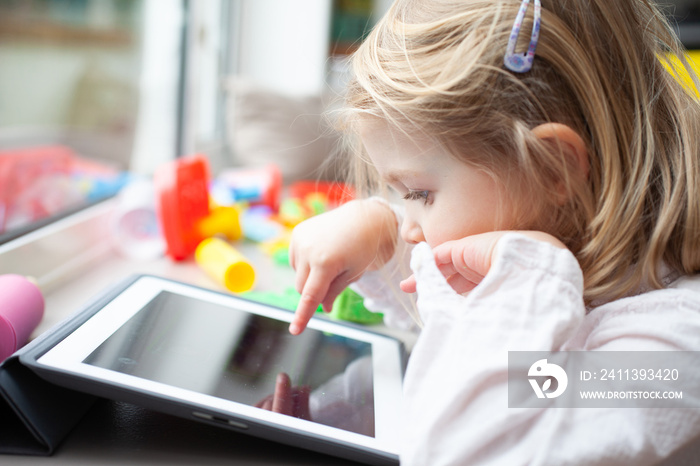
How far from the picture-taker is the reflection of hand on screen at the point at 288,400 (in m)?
0.41

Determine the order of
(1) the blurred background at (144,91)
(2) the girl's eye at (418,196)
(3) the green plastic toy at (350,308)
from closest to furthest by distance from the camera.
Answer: (2) the girl's eye at (418,196)
(3) the green plastic toy at (350,308)
(1) the blurred background at (144,91)

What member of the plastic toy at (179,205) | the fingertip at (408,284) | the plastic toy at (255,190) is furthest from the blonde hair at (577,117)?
the plastic toy at (255,190)

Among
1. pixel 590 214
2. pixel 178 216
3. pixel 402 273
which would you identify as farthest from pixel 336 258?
pixel 178 216

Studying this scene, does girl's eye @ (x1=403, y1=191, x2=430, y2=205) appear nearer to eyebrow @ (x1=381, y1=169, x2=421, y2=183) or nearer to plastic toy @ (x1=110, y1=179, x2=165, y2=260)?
eyebrow @ (x1=381, y1=169, x2=421, y2=183)

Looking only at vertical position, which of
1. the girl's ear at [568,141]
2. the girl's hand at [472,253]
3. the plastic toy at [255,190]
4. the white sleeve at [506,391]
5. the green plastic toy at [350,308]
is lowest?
the plastic toy at [255,190]

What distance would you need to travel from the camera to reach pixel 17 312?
0.50m

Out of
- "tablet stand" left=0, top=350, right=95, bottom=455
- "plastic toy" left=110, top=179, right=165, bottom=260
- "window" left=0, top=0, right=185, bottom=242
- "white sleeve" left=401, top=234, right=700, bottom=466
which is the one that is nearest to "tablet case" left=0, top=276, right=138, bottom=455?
"tablet stand" left=0, top=350, right=95, bottom=455

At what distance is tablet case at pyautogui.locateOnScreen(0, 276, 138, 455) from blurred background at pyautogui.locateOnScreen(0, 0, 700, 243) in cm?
31

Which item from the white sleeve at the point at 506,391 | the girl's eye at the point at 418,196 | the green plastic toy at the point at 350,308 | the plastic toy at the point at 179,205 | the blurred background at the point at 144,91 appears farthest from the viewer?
the blurred background at the point at 144,91

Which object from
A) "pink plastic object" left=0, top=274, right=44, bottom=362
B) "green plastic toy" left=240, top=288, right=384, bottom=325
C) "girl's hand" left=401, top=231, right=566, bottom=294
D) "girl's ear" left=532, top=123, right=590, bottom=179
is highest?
"girl's ear" left=532, top=123, right=590, bottom=179

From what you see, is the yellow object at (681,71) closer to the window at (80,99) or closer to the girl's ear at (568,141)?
the girl's ear at (568,141)

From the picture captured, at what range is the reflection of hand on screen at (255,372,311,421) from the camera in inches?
16.0

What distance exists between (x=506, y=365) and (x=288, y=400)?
0.54 ft

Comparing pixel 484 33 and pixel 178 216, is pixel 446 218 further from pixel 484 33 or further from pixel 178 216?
pixel 178 216
